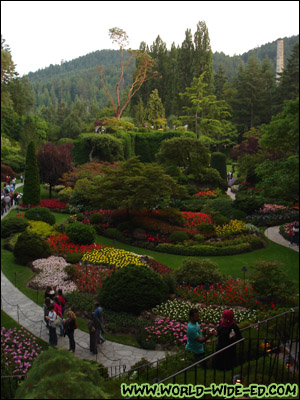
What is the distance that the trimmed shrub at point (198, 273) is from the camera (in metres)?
11.9

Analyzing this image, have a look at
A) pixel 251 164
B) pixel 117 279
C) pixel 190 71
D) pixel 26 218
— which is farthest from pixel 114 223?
pixel 190 71

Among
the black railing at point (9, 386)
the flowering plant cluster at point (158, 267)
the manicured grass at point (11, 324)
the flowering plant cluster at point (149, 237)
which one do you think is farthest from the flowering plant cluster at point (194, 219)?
the black railing at point (9, 386)

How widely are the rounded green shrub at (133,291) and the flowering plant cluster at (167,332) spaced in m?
0.80

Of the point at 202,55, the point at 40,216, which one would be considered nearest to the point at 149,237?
the point at 40,216

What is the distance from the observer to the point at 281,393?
4.95m

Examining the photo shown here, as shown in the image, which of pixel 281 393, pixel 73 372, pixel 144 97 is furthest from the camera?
pixel 144 97

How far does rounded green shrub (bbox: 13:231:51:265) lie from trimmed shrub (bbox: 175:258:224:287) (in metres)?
5.26

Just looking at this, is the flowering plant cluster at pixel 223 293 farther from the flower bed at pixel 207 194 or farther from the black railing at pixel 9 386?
the flower bed at pixel 207 194

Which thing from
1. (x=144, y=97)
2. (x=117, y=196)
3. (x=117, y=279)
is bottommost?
(x=117, y=279)

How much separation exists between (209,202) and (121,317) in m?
12.5

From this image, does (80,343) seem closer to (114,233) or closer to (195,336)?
(195,336)

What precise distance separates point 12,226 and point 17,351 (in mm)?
10015

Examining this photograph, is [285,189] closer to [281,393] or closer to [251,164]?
[281,393]

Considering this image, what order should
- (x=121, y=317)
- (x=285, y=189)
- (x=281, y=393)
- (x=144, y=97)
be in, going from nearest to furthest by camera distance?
(x=281, y=393), (x=121, y=317), (x=285, y=189), (x=144, y=97)
